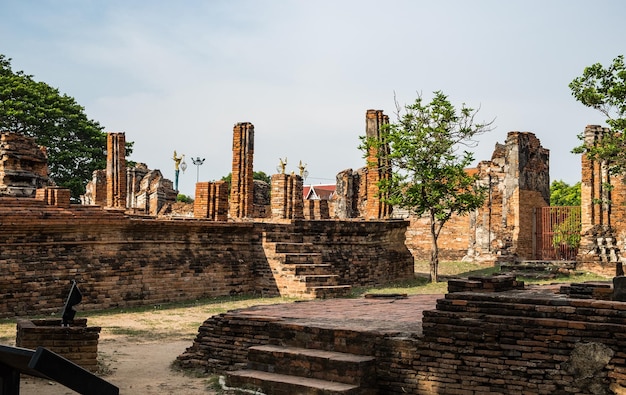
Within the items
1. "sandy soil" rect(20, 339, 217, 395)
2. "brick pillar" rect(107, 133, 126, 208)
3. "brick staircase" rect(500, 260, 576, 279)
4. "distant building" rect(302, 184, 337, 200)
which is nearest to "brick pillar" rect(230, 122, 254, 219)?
"brick pillar" rect(107, 133, 126, 208)

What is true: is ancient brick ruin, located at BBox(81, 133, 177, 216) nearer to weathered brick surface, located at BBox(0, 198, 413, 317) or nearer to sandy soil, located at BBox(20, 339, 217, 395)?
weathered brick surface, located at BBox(0, 198, 413, 317)

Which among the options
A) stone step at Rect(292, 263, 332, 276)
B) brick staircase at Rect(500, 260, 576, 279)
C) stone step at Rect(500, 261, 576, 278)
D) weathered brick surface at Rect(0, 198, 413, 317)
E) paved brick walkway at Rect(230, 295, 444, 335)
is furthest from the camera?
stone step at Rect(500, 261, 576, 278)

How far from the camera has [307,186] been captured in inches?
2808

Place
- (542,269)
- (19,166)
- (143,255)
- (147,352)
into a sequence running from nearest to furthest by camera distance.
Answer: (147,352) < (143,255) < (19,166) < (542,269)

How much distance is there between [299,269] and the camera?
1617cm

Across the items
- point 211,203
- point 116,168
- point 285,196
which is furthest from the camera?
point 116,168

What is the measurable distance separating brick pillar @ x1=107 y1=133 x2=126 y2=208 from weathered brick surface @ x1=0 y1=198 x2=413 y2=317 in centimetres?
805

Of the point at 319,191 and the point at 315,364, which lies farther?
the point at 319,191

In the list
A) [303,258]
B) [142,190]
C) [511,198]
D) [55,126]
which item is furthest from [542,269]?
[55,126]

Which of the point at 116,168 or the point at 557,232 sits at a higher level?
the point at 116,168

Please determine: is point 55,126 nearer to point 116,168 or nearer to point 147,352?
point 116,168

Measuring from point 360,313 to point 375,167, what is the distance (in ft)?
37.7

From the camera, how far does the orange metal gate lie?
77.4ft

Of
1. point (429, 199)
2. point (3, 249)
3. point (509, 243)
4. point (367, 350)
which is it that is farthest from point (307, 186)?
point (367, 350)
